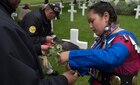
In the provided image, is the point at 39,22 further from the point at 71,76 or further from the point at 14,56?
the point at 14,56

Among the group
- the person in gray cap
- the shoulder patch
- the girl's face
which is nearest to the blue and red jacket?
the girl's face

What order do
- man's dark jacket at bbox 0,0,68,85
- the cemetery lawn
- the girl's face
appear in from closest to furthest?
1. man's dark jacket at bbox 0,0,68,85
2. the girl's face
3. the cemetery lawn

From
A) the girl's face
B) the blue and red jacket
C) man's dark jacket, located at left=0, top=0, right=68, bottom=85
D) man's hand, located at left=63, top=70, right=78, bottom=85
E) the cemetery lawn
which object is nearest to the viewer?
man's dark jacket, located at left=0, top=0, right=68, bottom=85

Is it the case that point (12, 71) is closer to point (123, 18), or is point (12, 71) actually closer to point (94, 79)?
point (94, 79)

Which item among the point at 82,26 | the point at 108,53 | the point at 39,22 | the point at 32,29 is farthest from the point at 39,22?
the point at 82,26

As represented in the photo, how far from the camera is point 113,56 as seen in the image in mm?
2662

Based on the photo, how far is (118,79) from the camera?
2.98 metres

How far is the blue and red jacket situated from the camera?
2666mm

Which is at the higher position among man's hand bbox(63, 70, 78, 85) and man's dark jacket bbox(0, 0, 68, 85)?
man's dark jacket bbox(0, 0, 68, 85)

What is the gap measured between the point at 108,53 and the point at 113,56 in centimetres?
5

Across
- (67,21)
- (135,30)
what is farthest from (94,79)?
(67,21)

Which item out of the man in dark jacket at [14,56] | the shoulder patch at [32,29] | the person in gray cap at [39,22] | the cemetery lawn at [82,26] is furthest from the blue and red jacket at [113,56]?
the cemetery lawn at [82,26]

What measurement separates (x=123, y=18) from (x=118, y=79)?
45.0 ft

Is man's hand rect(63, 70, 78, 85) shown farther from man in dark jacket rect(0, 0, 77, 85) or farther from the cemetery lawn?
the cemetery lawn
